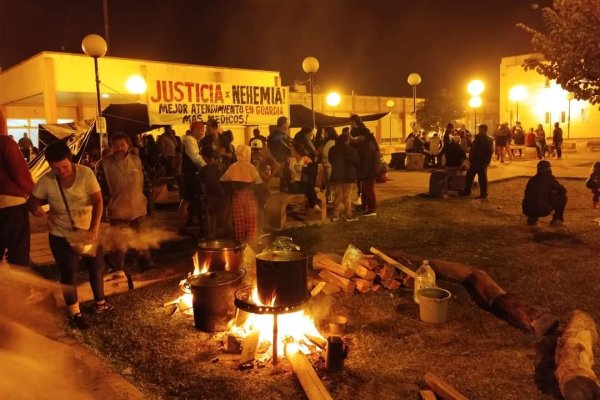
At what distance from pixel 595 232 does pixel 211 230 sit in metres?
6.66

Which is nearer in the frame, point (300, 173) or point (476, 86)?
point (300, 173)

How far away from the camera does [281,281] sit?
14.4 ft

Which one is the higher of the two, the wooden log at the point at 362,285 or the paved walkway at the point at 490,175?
the paved walkway at the point at 490,175

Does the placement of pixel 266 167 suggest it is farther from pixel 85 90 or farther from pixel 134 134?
pixel 85 90

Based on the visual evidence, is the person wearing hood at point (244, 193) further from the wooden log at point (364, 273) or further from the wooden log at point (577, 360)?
the wooden log at point (577, 360)

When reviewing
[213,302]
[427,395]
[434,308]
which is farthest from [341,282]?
[427,395]

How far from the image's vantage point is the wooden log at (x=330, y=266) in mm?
6113

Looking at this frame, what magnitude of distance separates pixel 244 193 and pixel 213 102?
332 cm

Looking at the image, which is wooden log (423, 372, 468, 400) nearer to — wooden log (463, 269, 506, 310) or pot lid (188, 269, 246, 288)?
wooden log (463, 269, 506, 310)

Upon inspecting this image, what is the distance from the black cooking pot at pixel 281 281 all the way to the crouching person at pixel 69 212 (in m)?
1.94

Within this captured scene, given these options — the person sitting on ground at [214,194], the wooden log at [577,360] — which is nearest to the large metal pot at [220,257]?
the person sitting on ground at [214,194]

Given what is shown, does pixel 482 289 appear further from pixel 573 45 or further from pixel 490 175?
pixel 490 175

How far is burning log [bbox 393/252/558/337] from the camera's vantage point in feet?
15.6

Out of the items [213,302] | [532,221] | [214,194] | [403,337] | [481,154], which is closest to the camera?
[403,337]
